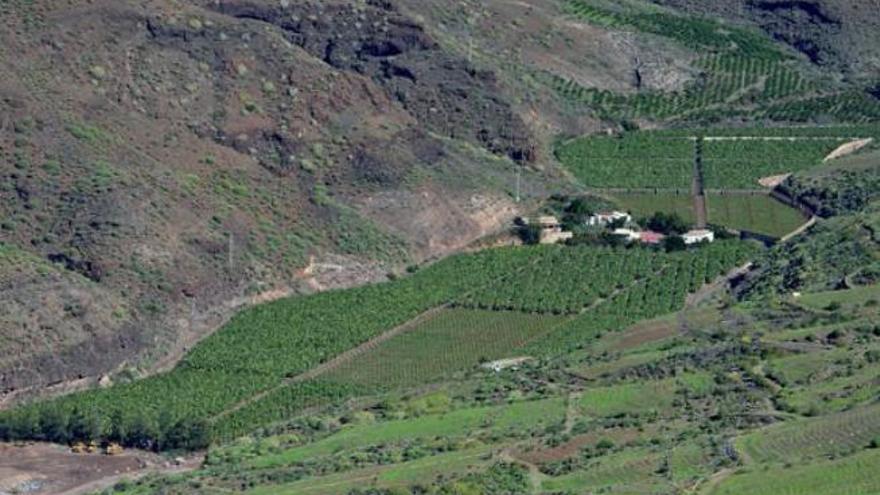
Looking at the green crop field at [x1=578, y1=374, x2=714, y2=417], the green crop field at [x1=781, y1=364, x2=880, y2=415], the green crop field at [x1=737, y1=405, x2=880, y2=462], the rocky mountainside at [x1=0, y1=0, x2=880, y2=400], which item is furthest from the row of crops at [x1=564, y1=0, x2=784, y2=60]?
the green crop field at [x1=737, y1=405, x2=880, y2=462]

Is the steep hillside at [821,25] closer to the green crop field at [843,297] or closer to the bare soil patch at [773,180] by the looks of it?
the bare soil patch at [773,180]

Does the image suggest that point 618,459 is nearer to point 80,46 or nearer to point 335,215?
point 335,215

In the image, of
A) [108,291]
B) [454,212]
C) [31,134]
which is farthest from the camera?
[454,212]

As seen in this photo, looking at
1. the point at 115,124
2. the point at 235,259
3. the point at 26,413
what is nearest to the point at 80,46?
the point at 115,124

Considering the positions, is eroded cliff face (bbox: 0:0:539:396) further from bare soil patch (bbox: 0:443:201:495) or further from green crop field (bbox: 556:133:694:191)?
bare soil patch (bbox: 0:443:201:495)

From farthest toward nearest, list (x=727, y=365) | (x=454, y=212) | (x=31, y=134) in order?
(x=454, y=212)
(x=31, y=134)
(x=727, y=365)

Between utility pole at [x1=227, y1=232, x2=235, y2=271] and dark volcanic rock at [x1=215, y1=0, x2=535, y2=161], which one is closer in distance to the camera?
utility pole at [x1=227, y1=232, x2=235, y2=271]

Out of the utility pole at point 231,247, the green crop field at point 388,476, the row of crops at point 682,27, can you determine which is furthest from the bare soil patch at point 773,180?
the green crop field at point 388,476
